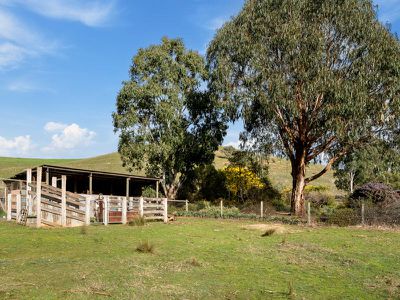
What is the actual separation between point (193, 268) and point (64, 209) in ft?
36.7

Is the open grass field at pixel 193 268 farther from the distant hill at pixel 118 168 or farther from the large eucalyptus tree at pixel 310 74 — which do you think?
the distant hill at pixel 118 168

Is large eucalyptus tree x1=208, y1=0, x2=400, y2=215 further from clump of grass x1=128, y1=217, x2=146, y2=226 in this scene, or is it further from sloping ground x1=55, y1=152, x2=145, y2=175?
sloping ground x1=55, y1=152, x2=145, y2=175

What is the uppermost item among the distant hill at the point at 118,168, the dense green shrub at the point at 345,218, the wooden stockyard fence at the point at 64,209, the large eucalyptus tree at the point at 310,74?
the large eucalyptus tree at the point at 310,74

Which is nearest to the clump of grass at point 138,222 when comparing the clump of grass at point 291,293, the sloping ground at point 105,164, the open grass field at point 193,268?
the open grass field at point 193,268

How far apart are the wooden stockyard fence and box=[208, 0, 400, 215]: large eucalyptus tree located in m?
10.6

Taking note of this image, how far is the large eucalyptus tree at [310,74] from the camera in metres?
26.2

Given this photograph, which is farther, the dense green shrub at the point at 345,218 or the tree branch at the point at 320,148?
the tree branch at the point at 320,148

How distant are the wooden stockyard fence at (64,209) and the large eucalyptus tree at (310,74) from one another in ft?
34.6

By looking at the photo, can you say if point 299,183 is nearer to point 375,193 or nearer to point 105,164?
point 375,193

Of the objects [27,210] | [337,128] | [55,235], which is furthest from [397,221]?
[27,210]

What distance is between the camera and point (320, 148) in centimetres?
3034

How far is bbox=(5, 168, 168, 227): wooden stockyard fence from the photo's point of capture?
744 inches

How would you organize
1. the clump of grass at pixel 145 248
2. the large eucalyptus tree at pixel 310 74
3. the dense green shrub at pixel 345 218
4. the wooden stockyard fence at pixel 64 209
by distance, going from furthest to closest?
the large eucalyptus tree at pixel 310 74 → the dense green shrub at pixel 345 218 → the wooden stockyard fence at pixel 64 209 → the clump of grass at pixel 145 248

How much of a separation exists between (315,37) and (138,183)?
22063mm
